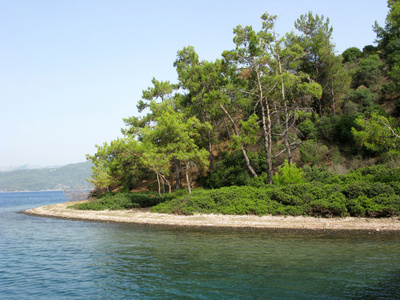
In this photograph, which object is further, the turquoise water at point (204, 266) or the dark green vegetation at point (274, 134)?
the dark green vegetation at point (274, 134)

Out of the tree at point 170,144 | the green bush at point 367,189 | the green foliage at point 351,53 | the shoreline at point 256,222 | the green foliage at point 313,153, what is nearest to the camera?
the shoreline at point 256,222

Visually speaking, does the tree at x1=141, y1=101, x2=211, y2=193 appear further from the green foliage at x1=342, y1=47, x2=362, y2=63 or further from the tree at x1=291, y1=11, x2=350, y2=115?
the green foliage at x1=342, y1=47, x2=362, y2=63

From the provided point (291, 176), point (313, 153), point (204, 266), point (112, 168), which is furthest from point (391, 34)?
point (204, 266)

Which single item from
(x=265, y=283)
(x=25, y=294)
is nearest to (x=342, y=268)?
(x=265, y=283)

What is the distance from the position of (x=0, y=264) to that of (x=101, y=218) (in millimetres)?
12079

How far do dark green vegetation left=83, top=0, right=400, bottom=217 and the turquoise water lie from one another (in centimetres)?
468

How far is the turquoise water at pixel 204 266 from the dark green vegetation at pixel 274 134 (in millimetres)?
4677

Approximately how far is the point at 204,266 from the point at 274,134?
22.8 metres

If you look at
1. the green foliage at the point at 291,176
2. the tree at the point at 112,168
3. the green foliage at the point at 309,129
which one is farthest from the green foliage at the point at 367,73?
the tree at the point at 112,168

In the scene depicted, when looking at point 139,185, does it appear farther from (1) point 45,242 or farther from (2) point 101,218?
(1) point 45,242

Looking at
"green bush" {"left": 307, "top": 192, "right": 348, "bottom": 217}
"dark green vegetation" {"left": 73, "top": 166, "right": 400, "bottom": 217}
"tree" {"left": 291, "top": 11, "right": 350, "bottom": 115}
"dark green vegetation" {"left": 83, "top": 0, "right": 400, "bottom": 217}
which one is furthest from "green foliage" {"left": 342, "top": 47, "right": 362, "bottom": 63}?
"green bush" {"left": 307, "top": 192, "right": 348, "bottom": 217}

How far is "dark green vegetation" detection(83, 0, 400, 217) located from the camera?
66.0 ft

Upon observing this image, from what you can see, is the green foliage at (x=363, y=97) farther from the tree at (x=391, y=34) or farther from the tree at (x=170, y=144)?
the tree at (x=170, y=144)

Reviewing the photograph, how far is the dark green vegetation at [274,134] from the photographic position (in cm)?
2012
